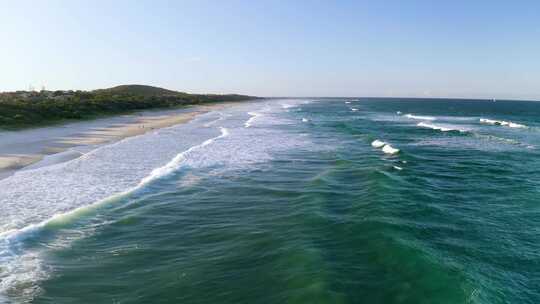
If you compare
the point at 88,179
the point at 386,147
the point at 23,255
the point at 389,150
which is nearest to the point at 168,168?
the point at 88,179

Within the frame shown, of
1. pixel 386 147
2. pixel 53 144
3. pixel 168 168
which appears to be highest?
pixel 53 144

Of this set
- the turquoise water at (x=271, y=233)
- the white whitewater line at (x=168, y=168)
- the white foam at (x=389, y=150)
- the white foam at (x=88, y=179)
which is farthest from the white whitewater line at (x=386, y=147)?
the white whitewater line at (x=168, y=168)

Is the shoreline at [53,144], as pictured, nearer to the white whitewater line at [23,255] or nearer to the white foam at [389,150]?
the white whitewater line at [23,255]

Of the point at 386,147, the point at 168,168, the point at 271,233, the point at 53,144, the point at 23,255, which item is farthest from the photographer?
the point at 386,147

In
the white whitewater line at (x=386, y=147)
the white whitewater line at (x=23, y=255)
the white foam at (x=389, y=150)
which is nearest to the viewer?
the white whitewater line at (x=23, y=255)

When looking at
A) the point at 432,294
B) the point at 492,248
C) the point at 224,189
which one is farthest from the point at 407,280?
the point at 224,189

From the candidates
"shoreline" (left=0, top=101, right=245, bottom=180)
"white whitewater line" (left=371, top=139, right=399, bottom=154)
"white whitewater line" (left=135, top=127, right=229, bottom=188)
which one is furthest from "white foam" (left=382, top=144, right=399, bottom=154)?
"shoreline" (left=0, top=101, right=245, bottom=180)

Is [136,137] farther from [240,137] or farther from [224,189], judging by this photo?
[224,189]

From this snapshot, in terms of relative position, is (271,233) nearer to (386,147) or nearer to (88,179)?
(88,179)
